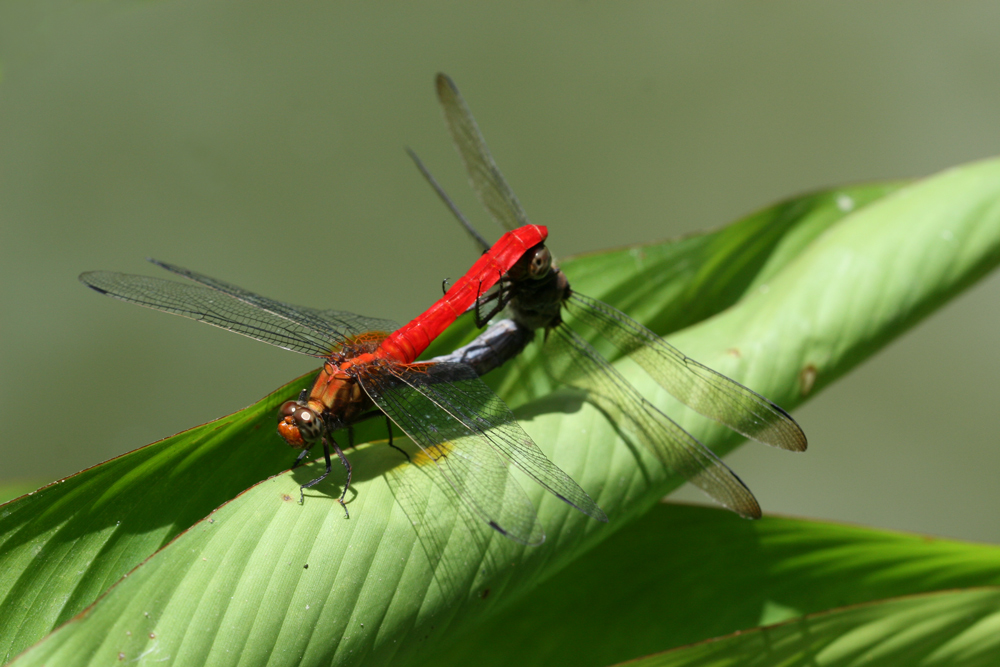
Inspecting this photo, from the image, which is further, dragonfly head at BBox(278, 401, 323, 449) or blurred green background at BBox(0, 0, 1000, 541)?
blurred green background at BBox(0, 0, 1000, 541)

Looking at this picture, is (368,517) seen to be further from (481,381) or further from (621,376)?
(621,376)

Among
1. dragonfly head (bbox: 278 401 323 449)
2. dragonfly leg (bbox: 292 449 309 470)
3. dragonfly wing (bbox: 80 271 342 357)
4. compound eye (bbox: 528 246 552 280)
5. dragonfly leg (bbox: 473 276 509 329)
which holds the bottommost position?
dragonfly leg (bbox: 292 449 309 470)

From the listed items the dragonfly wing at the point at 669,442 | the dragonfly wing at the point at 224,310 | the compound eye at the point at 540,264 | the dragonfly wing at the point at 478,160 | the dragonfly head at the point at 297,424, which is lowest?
the dragonfly wing at the point at 669,442

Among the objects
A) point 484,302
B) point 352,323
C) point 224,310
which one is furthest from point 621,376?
point 224,310

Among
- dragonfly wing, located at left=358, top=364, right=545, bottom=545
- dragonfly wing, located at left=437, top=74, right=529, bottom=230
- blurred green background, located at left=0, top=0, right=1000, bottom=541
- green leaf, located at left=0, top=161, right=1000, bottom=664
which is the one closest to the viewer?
green leaf, located at left=0, top=161, right=1000, bottom=664

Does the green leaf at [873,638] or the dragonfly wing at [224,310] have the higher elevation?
the dragonfly wing at [224,310]

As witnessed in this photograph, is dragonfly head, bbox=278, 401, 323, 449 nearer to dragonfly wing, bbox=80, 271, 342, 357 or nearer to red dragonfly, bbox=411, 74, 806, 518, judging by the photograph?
dragonfly wing, bbox=80, 271, 342, 357

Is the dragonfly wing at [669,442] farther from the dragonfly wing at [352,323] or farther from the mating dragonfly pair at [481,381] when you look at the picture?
the dragonfly wing at [352,323]

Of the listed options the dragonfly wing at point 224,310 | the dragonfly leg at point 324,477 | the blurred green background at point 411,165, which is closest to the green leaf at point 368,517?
the dragonfly leg at point 324,477

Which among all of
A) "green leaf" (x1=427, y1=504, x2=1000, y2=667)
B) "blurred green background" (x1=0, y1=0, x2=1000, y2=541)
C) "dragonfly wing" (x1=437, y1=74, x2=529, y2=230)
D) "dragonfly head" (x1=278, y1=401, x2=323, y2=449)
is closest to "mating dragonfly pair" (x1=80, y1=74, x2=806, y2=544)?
"dragonfly head" (x1=278, y1=401, x2=323, y2=449)
